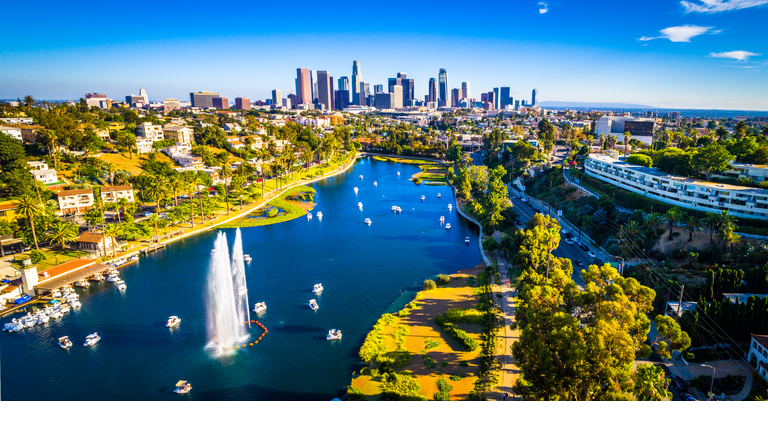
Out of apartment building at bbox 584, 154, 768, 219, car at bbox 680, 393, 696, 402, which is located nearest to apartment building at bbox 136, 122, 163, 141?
apartment building at bbox 584, 154, 768, 219

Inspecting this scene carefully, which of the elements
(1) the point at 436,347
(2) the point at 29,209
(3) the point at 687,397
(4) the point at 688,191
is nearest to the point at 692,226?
(4) the point at 688,191

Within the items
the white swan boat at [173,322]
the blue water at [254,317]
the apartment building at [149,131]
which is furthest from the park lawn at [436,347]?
the apartment building at [149,131]

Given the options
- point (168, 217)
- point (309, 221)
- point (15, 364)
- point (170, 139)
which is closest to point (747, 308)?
point (15, 364)

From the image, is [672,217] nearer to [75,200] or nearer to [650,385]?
[650,385]

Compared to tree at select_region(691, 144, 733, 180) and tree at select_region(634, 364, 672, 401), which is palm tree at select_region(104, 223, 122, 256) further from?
tree at select_region(691, 144, 733, 180)

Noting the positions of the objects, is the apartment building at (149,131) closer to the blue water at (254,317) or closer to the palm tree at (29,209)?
the palm tree at (29,209)
